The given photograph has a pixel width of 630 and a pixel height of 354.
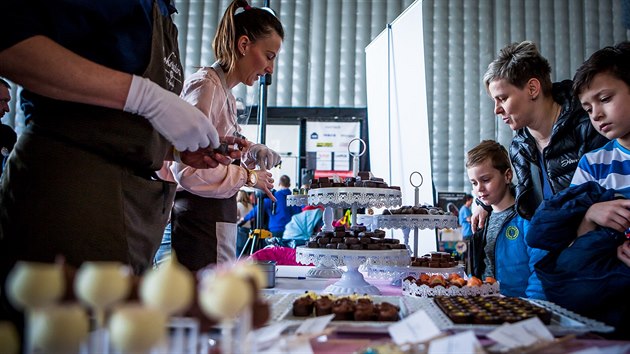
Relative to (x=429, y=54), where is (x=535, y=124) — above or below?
below

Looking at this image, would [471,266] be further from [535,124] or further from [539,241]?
[539,241]

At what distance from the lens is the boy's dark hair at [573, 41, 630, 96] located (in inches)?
53.2

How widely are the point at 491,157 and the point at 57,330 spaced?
2.25m

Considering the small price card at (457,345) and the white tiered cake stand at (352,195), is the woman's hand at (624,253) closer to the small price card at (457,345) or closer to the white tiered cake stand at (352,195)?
the small price card at (457,345)

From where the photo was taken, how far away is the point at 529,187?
209 cm

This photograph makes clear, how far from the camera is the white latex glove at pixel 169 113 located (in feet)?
2.97

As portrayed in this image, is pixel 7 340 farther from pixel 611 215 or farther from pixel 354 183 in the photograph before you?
pixel 354 183

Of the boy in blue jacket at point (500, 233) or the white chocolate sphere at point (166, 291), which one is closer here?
the white chocolate sphere at point (166, 291)

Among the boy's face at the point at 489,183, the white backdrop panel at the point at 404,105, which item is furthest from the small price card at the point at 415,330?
the white backdrop panel at the point at 404,105

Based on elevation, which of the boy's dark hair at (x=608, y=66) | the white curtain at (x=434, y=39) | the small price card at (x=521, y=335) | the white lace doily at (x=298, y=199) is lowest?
the small price card at (x=521, y=335)

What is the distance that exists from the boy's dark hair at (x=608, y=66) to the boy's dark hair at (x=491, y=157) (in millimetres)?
939

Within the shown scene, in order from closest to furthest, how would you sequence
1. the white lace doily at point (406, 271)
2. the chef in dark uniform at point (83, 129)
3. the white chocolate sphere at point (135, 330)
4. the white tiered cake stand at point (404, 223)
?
the white chocolate sphere at point (135, 330) < the chef in dark uniform at point (83, 129) < the white lace doily at point (406, 271) < the white tiered cake stand at point (404, 223)

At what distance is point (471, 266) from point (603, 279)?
1.29m

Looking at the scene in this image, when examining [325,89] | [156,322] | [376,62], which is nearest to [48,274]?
[156,322]
